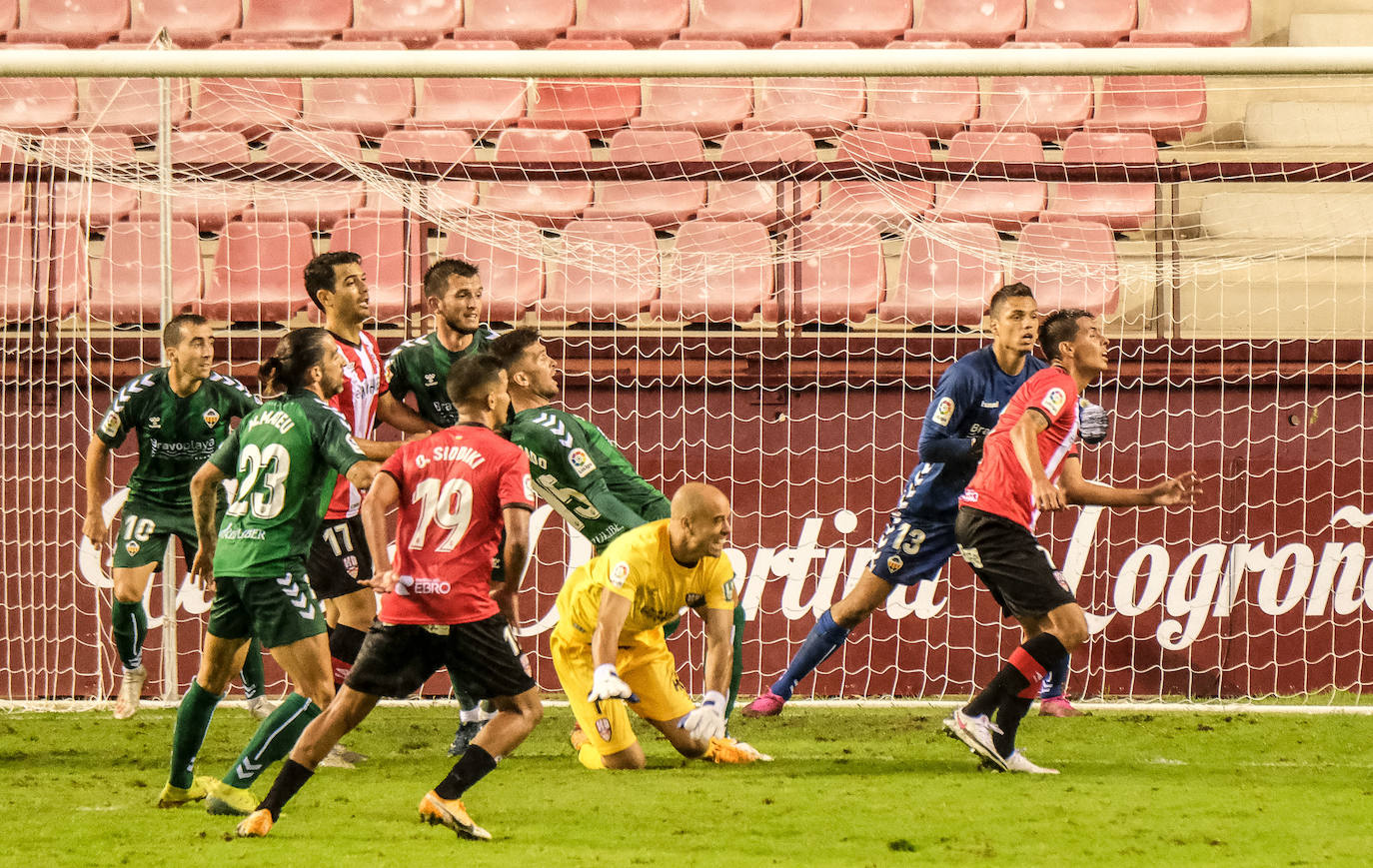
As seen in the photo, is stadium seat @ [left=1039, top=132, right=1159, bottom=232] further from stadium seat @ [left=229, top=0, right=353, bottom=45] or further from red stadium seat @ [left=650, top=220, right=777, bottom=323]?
stadium seat @ [left=229, top=0, right=353, bottom=45]

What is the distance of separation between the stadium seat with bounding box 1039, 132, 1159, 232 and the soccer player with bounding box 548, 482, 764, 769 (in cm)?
469

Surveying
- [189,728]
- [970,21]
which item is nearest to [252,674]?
[189,728]

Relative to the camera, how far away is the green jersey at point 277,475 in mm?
4328

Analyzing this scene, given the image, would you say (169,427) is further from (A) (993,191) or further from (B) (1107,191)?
(B) (1107,191)

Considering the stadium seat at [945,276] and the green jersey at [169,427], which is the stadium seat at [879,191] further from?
the green jersey at [169,427]

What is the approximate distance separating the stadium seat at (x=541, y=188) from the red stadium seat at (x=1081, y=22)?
348cm

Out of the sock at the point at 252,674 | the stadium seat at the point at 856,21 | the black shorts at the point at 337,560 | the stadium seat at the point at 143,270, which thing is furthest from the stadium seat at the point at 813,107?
the sock at the point at 252,674

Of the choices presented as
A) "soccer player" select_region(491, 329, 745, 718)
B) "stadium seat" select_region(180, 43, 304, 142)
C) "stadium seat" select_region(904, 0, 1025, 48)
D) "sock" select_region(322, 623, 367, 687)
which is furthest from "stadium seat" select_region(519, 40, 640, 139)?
"sock" select_region(322, 623, 367, 687)

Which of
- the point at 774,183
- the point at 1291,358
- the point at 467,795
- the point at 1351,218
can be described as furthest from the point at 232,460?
the point at 1351,218

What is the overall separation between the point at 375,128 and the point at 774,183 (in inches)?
120

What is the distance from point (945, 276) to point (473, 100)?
4045 mm

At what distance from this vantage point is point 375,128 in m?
9.66

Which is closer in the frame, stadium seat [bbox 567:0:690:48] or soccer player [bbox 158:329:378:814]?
soccer player [bbox 158:329:378:814]

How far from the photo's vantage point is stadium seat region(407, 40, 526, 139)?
33.0 feet
